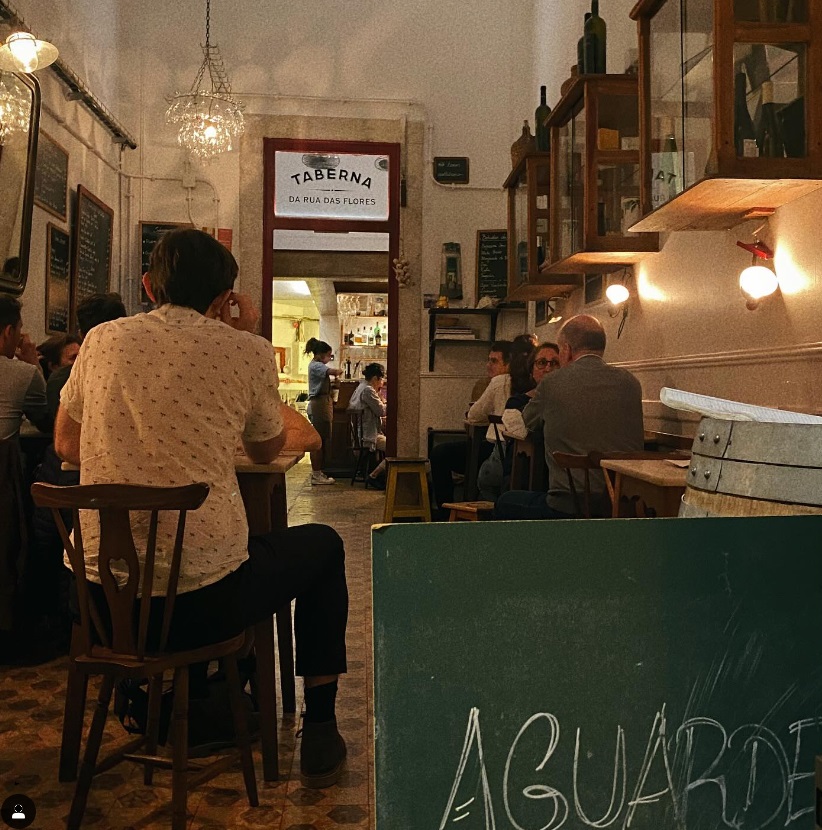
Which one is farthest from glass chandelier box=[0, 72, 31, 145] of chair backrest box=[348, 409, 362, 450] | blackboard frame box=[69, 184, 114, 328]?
chair backrest box=[348, 409, 362, 450]

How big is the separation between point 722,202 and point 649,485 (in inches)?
39.9

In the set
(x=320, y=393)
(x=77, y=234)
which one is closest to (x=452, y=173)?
(x=320, y=393)

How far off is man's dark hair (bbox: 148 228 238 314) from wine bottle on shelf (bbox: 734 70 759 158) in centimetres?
154

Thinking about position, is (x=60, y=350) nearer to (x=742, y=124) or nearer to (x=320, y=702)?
(x=320, y=702)

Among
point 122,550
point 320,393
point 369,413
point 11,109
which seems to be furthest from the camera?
point 320,393

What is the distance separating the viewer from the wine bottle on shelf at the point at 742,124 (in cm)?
265

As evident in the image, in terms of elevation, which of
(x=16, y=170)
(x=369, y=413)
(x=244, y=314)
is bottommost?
(x=369, y=413)

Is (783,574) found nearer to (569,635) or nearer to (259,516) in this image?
(569,635)

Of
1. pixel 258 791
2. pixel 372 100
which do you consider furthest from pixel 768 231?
pixel 372 100

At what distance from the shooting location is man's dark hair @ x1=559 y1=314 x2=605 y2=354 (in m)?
3.87

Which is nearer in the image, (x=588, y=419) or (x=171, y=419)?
(x=171, y=419)

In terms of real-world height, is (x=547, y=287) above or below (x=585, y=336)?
above

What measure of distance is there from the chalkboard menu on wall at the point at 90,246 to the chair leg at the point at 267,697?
15.3ft

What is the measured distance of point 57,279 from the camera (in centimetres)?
608
